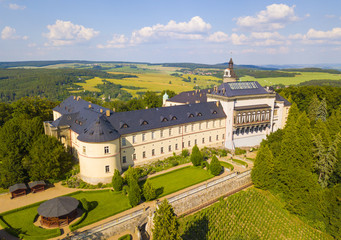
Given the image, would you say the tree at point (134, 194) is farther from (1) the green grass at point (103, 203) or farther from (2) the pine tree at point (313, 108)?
(2) the pine tree at point (313, 108)

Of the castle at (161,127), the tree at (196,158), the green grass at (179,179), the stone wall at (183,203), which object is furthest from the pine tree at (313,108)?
the green grass at (179,179)

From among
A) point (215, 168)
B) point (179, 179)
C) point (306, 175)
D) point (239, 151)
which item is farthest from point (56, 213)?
point (239, 151)

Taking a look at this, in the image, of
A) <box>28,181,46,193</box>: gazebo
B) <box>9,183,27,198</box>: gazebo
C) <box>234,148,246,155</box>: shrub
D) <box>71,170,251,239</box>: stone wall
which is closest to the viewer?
<box>71,170,251,239</box>: stone wall

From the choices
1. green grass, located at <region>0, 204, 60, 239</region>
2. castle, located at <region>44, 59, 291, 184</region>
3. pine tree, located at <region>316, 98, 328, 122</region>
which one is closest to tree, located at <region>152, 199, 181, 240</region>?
green grass, located at <region>0, 204, 60, 239</region>

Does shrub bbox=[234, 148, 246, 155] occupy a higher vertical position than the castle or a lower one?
lower

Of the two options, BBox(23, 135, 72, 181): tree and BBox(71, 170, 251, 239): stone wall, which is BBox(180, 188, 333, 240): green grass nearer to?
BBox(71, 170, 251, 239): stone wall

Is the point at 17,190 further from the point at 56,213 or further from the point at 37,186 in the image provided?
the point at 56,213

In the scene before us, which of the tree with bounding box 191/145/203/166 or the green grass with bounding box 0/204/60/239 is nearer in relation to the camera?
the green grass with bounding box 0/204/60/239
